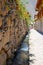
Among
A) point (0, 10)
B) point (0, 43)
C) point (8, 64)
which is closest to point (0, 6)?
point (0, 10)

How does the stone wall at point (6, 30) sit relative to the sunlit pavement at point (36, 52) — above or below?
above

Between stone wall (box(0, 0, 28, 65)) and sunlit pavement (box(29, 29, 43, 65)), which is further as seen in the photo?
sunlit pavement (box(29, 29, 43, 65))

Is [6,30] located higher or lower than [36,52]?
higher

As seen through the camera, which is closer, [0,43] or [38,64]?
[0,43]

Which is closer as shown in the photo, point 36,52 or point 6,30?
point 6,30

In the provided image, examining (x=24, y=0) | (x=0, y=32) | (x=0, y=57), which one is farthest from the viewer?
(x=24, y=0)

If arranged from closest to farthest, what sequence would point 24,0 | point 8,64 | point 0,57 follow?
point 0,57 → point 8,64 → point 24,0

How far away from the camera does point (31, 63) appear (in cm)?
424

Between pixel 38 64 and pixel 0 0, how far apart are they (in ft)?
6.41

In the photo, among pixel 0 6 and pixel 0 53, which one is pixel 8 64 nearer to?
pixel 0 53

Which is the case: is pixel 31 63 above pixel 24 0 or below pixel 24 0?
below

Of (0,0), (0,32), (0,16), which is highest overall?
(0,0)

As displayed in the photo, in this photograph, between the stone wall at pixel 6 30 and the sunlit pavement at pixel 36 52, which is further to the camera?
the sunlit pavement at pixel 36 52

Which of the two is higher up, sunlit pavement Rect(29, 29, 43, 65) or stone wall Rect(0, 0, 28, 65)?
stone wall Rect(0, 0, 28, 65)
